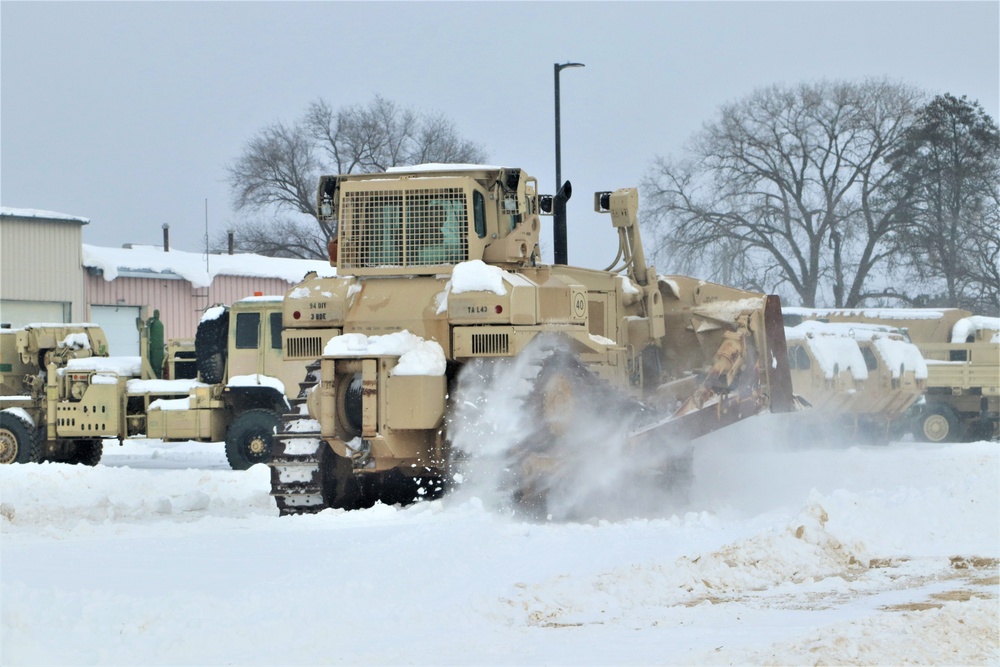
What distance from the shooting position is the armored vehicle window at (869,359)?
25.2 m

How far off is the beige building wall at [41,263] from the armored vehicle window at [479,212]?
23971 mm

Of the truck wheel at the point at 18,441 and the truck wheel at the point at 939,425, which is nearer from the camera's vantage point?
the truck wheel at the point at 18,441

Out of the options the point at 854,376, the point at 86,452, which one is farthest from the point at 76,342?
the point at 854,376

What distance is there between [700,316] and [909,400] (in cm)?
1243

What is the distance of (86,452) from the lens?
21.5m

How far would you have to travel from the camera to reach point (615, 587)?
334 inches

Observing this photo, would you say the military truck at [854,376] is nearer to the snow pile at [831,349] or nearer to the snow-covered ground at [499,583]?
the snow pile at [831,349]

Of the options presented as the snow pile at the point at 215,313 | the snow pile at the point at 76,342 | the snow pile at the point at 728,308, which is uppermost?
the snow pile at the point at 215,313

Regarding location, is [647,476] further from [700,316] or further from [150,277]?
[150,277]

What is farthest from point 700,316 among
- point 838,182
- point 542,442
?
point 838,182

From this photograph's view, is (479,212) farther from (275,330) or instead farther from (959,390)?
(959,390)

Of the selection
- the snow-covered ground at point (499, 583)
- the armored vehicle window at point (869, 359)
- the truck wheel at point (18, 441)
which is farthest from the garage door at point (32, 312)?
the snow-covered ground at point (499, 583)

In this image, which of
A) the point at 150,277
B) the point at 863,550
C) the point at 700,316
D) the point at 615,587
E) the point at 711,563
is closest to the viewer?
the point at 615,587

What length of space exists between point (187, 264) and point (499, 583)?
31.2 meters
